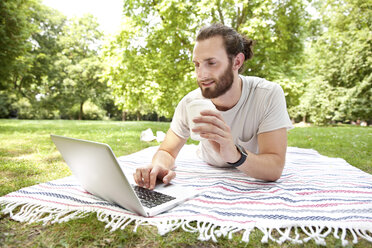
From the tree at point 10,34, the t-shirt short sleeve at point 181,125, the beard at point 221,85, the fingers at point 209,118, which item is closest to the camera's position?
the fingers at point 209,118

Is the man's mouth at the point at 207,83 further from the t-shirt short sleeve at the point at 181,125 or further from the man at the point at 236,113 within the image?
the t-shirt short sleeve at the point at 181,125

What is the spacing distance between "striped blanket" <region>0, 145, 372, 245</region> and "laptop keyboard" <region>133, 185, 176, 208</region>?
100mm

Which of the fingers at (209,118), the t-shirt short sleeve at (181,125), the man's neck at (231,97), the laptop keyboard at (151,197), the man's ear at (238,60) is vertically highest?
the man's ear at (238,60)

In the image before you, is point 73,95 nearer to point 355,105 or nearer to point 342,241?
point 355,105

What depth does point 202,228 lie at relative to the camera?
3.95 feet

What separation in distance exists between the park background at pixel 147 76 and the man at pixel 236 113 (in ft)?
2.06

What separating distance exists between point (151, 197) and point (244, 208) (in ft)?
1.99

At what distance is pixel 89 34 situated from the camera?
24141mm

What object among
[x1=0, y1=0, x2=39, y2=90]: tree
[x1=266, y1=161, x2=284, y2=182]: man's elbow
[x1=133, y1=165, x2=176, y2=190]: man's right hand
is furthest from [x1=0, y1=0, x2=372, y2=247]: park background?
[x1=266, y1=161, x2=284, y2=182]: man's elbow

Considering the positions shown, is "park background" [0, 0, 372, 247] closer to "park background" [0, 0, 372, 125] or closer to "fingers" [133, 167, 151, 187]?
"park background" [0, 0, 372, 125]

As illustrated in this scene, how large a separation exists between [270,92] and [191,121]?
0.96m

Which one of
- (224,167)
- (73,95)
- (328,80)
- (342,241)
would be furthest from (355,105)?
(73,95)

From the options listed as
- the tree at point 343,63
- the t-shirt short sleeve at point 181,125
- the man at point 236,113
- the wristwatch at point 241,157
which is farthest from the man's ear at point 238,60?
the tree at point 343,63

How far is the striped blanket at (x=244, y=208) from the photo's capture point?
1.21m
